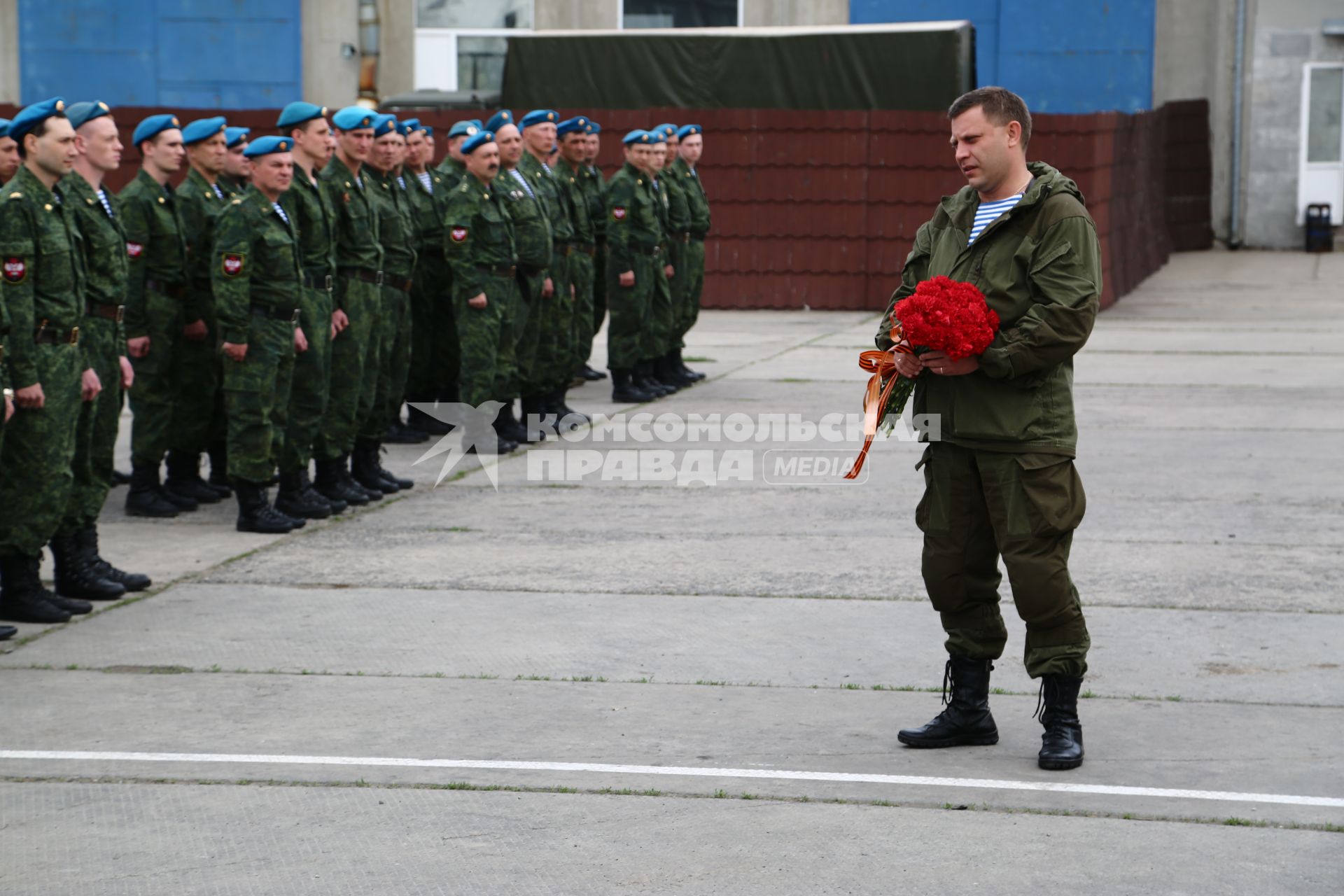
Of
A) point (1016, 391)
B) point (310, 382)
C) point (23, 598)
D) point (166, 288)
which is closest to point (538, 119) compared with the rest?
point (166, 288)

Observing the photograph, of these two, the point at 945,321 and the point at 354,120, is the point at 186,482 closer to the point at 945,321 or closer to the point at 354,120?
the point at 354,120

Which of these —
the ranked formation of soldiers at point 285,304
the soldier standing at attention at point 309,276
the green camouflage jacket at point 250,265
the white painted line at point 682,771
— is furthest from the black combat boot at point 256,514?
the white painted line at point 682,771

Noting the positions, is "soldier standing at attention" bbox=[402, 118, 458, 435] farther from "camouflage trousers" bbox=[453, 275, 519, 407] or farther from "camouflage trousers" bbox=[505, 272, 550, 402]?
"camouflage trousers" bbox=[453, 275, 519, 407]

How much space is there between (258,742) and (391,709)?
52 cm

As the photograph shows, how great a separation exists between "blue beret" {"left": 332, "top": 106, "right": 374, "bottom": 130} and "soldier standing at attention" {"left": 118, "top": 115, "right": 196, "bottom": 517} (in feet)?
2.92

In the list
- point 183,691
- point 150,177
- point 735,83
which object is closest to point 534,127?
point 150,177

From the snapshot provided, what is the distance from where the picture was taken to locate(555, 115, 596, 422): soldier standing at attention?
12.9 meters

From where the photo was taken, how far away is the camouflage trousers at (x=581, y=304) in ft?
42.3

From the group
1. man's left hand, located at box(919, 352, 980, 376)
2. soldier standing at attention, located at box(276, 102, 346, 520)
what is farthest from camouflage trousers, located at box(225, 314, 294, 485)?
man's left hand, located at box(919, 352, 980, 376)

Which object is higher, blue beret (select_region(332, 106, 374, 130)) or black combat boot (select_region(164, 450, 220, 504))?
blue beret (select_region(332, 106, 374, 130))

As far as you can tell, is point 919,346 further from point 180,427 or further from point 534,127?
point 534,127

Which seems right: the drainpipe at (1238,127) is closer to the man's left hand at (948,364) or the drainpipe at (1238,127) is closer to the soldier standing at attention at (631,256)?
the soldier standing at attention at (631,256)

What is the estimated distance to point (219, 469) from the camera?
33.7ft

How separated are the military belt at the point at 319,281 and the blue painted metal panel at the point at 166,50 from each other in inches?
816
